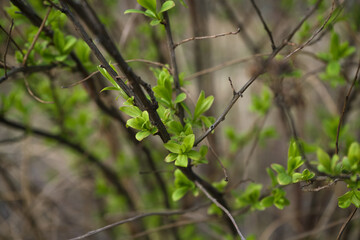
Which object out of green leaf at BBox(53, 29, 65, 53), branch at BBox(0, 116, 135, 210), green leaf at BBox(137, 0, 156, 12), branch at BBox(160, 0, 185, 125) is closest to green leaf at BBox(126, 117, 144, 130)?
branch at BBox(160, 0, 185, 125)

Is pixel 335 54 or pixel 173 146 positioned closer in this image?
pixel 173 146

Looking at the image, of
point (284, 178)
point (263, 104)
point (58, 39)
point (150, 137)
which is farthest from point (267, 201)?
point (150, 137)

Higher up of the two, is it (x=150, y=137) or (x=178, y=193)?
(x=150, y=137)

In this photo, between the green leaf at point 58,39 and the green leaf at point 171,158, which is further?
the green leaf at point 58,39

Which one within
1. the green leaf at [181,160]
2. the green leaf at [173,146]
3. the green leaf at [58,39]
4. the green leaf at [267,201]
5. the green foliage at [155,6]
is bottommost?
the green leaf at [267,201]

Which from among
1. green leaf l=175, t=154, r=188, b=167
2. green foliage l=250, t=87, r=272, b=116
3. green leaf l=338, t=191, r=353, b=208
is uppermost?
green foliage l=250, t=87, r=272, b=116

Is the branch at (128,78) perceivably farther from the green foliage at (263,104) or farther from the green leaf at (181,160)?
the green foliage at (263,104)

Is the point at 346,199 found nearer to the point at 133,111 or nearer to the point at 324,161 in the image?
the point at 324,161

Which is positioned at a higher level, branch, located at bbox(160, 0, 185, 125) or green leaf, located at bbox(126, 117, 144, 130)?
branch, located at bbox(160, 0, 185, 125)

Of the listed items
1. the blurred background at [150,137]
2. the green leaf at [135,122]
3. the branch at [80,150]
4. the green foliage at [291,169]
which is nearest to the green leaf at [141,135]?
the green leaf at [135,122]

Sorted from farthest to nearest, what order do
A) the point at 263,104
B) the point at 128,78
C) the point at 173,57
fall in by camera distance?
the point at 263,104, the point at 173,57, the point at 128,78

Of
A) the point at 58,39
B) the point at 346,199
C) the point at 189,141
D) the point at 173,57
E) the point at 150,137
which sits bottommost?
the point at 346,199

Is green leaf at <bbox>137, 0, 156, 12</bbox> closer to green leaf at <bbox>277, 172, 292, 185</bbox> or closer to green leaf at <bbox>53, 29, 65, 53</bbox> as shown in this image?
green leaf at <bbox>53, 29, 65, 53</bbox>

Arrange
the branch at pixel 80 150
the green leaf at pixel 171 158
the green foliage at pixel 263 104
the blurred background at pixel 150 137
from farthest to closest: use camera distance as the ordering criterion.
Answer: the green foliage at pixel 263 104, the branch at pixel 80 150, the blurred background at pixel 150 137, the green leaf at pixel 171 158
